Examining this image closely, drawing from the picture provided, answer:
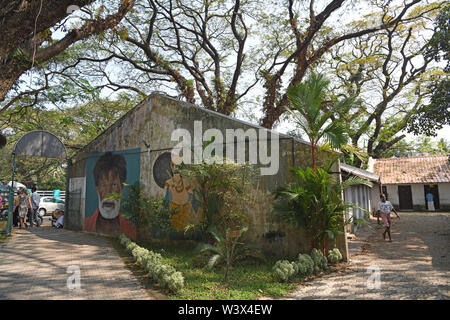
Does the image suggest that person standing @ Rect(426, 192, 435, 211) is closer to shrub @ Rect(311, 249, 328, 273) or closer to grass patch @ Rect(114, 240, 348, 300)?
shrub @ Rect(311, 249, 328, 273)

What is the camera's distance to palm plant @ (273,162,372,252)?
686 cm

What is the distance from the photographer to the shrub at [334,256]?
23.0 feet

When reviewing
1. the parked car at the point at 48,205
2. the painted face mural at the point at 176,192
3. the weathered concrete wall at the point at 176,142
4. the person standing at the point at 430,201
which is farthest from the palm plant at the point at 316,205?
the person standing at the point at 430,201

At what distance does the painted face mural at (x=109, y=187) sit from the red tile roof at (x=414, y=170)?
2090cm

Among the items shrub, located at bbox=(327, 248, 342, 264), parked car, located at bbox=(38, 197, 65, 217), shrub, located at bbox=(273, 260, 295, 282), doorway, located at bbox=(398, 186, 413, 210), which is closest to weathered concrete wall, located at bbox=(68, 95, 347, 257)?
shrub, located at bbox=(327, 248, 342, 264)

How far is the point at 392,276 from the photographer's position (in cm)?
610

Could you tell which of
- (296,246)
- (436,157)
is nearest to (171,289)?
(296,246)

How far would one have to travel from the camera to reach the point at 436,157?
1029 inches

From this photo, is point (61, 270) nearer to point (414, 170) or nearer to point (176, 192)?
point (176, 192)

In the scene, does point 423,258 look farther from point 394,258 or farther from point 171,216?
point 171,216

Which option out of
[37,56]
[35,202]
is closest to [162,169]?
[37,56]

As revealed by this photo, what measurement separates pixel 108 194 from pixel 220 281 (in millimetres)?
7276

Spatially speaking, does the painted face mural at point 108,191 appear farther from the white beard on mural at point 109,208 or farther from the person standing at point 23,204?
the person standing at point 23,204

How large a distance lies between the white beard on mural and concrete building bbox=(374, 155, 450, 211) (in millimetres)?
21110
